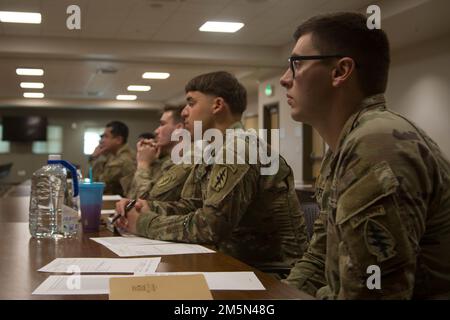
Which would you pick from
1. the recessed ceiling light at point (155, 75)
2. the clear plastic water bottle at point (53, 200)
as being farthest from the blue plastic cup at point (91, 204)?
the recessed ceiling light at point (155, 75)

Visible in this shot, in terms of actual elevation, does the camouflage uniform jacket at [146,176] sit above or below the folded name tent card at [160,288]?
above

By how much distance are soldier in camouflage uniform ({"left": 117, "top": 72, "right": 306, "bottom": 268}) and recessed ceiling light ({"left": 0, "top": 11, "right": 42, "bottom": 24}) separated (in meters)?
4.78

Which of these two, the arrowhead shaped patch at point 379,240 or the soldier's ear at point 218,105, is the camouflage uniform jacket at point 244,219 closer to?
the soldier's ear at point 218,105

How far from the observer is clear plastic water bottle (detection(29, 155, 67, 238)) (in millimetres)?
1840

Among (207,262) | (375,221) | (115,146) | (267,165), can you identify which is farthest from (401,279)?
(115,146)

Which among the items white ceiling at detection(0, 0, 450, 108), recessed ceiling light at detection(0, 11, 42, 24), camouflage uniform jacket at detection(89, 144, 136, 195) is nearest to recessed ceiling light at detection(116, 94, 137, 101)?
white ceiling at detection(0, 0, 450, 108)

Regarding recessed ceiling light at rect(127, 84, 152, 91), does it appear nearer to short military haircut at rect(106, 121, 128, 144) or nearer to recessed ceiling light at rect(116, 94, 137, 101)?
recessed ceiling light at rect(116, 94, 137, 101)

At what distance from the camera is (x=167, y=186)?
2279mm

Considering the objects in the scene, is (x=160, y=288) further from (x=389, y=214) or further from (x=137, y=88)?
(x=137, y=88)

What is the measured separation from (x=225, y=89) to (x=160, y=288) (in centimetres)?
118

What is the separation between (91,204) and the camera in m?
1.86

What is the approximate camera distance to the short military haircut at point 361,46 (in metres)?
1.11
